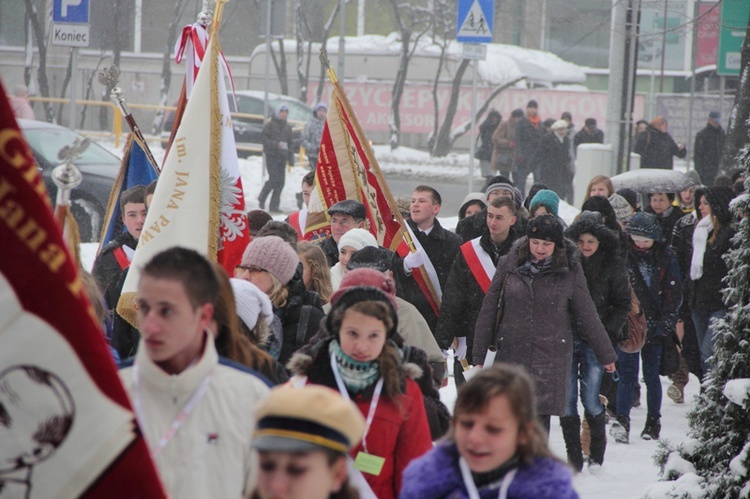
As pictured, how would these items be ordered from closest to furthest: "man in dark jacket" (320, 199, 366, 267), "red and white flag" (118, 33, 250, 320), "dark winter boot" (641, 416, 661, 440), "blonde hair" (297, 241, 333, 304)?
"red and white flag" (118, 33, 250, 320), "blonde hair" (297, 241, 333, 304), "man in dark jacket" (320, 199, 366, 267), "dark winter boot" (641, 416, 661, 440)

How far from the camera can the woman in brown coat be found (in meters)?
7.12

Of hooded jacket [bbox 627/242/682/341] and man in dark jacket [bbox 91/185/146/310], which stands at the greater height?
man in dark jacket [bbox 91/185/146/310]

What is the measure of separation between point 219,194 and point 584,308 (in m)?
2.63

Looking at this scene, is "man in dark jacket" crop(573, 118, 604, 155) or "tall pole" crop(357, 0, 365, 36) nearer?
"man in dark jacket" crop(573, 118, 604, 155)

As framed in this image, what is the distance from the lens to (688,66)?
1857 inches

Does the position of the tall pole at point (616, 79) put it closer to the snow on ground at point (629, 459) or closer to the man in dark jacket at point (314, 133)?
the man in dark jacket at point (314, 133)

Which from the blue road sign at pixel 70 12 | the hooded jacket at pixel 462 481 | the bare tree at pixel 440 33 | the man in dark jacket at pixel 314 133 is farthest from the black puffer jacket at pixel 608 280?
the bare tree at pixel 440 33

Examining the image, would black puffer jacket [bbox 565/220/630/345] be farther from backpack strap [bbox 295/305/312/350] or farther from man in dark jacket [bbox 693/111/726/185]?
man in dark jacket [bbox 693/111/726/185]

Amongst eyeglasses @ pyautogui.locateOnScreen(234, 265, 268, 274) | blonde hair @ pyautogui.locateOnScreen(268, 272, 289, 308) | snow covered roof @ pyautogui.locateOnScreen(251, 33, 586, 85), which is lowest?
blonde hair @ pyautogui.locateOnScreen(268, 272, 289, 308)

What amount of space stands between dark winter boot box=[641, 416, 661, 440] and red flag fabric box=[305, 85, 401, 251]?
2348 mm

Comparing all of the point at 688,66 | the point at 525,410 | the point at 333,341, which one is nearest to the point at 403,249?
the point at 333,341

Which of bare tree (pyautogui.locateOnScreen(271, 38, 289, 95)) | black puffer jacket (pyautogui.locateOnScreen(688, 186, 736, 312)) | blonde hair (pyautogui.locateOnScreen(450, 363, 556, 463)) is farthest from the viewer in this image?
bare tree (pyautogui.locateOnScreen(271, 38, 289, 95))

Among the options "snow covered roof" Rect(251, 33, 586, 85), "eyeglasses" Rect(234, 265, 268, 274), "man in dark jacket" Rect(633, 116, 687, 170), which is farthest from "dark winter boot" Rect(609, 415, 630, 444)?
"snow covered roof" Rect(251, 33, 586, 85)

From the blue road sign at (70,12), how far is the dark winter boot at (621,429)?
724 cm
